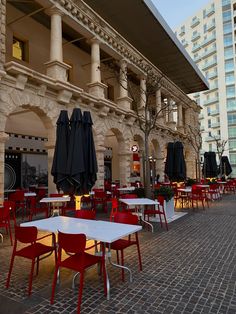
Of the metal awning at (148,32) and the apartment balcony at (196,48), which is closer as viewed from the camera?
the metal awning at (148,32)

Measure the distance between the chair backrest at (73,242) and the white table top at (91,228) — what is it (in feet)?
0.78

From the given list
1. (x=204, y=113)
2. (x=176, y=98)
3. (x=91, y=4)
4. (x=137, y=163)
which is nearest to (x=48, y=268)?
(x=91, y=4)

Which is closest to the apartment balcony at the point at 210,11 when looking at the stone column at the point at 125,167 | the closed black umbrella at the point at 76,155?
the stone column at the point at 125,167

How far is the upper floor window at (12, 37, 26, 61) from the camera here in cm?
1241

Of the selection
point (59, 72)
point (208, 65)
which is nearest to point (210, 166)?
point (59, 72)

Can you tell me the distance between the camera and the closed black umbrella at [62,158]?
661 centimetres

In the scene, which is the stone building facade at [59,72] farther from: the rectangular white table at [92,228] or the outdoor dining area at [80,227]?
the rectangular white table at [92,228]

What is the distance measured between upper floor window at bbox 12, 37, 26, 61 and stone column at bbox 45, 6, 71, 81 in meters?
2.46

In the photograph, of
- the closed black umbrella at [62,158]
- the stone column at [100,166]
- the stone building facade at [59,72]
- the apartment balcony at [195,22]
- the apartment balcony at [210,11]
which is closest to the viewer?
the closed black umbrella at [62,158]

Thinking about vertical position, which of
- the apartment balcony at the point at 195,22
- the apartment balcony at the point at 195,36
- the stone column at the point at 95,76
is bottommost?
the stone column at the point at 95,76

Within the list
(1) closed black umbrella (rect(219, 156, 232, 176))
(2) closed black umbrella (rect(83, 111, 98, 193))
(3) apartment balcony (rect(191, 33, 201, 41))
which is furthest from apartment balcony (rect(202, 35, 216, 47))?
(2) closed black umbrella (rect(83, 111, 98, 193))

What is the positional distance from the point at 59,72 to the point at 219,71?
44.8 m

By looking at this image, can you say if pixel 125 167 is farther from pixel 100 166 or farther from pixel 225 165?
pixel 225 165

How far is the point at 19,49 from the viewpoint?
501 inches
